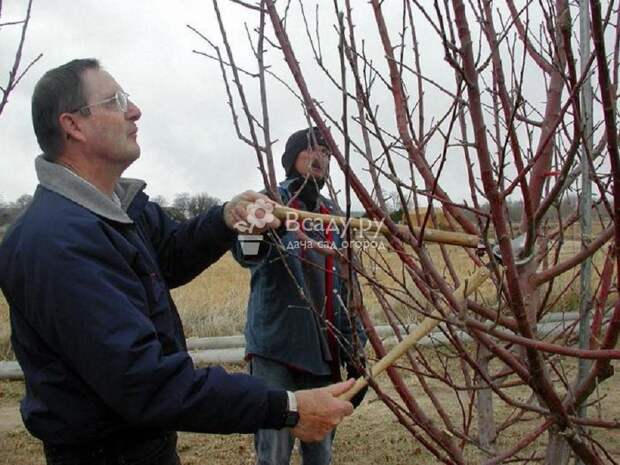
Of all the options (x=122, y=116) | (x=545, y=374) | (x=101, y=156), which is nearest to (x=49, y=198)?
(x=101, y=156)

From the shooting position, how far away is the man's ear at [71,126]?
6.26 ft

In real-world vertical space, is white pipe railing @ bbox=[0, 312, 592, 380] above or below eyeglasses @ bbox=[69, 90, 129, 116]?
below

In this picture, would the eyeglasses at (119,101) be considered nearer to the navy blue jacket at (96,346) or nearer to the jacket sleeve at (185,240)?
the navy blue jacket at (96,346)

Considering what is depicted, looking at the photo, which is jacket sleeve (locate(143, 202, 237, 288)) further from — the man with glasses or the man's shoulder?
the man's shoulder

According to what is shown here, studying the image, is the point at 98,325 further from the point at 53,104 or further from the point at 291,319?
the point at 291,319

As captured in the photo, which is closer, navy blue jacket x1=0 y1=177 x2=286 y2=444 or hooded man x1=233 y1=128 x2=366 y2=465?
navy blue jacket x1=0 y1=177 x2=286 y2=444

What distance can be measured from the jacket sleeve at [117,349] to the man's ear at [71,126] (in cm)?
38

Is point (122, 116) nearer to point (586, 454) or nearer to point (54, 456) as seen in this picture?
point (54, 456)

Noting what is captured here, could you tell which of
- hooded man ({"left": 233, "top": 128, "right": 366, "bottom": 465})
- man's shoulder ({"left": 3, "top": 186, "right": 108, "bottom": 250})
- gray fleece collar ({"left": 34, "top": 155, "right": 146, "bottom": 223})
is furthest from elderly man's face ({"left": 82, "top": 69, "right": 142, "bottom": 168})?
hooded man ({"left": 233, "top": 128, "right": 366, "bottom": 465})

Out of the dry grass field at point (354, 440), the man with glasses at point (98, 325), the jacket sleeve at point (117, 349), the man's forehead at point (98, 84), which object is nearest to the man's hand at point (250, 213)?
the man with glasses at point (98, 325)

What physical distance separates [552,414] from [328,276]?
1.88 meters

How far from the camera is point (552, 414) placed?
1.48 meters

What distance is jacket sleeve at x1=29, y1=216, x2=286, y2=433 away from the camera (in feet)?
5.09

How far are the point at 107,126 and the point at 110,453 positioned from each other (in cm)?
88
